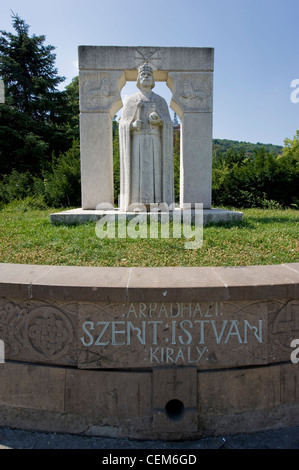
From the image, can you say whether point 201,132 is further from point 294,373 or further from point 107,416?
point 107,416

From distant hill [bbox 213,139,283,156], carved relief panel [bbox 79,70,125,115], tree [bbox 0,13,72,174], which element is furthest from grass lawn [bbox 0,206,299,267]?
tree [bbox 0,13,72,174]

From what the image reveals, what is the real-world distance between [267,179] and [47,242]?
9220mm

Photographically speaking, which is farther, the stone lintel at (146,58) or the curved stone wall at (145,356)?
the stone lintel at (146,58)

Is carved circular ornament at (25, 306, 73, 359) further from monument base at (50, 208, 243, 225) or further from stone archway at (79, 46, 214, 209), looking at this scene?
stone archway at (79, 46, 214, 209)

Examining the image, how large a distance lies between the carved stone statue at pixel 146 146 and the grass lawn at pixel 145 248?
1.41 metres

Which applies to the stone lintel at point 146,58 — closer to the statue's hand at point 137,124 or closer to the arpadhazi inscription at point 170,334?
the statue's hand at point 137,124

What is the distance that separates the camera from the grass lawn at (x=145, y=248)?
9.57ft

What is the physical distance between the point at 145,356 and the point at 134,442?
595 millimetres

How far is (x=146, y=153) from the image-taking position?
5.25m

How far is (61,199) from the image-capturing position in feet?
34.1

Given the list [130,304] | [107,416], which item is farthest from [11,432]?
[130,304]

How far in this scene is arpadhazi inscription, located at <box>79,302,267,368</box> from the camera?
1965mm

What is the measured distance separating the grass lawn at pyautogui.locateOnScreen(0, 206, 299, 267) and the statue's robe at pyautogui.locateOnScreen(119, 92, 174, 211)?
140 centimetres

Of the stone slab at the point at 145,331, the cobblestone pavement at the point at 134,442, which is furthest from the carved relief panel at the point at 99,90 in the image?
the cobblestone pavement at the point at 134,442
